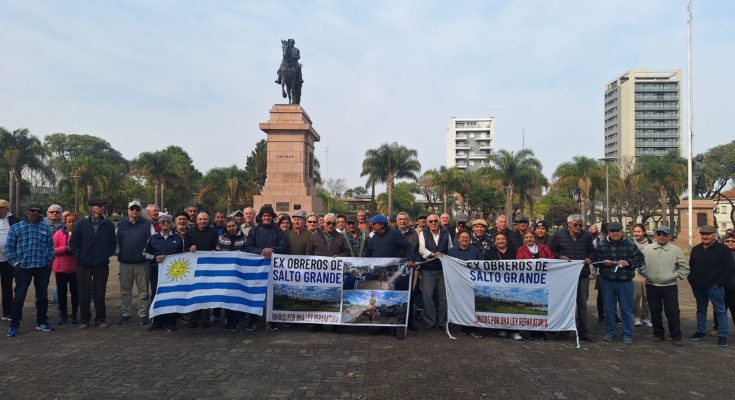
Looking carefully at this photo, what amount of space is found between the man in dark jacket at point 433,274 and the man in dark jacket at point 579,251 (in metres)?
1.72

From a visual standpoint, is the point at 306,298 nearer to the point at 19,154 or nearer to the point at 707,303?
the point at 707,303

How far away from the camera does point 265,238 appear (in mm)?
7875

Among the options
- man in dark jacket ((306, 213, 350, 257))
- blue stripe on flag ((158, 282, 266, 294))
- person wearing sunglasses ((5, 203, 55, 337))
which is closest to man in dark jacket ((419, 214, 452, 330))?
man in dark jacket ((306, 213, 350, 257))

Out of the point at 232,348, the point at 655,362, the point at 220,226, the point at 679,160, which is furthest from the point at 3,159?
the point at 679,160

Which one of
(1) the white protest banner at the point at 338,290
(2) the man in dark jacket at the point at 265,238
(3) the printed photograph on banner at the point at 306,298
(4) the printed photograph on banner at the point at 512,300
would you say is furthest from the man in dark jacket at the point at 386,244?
(2) the man in dark jacket at the point at 265,238

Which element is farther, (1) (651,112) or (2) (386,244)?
(1) (651,112)

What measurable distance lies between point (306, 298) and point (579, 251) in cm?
427

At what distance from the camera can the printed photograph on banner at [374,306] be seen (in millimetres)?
7309

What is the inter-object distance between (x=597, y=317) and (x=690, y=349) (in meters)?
2.31

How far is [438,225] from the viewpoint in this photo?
7879 mm

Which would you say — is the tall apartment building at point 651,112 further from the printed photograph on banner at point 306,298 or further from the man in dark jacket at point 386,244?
the printed photograph on banner at point 306,298

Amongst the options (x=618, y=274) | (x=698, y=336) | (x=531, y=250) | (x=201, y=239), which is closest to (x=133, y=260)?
(x=201, y=239)

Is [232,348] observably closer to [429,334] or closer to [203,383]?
[203,383]

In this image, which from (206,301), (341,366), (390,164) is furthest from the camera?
(390,164)
